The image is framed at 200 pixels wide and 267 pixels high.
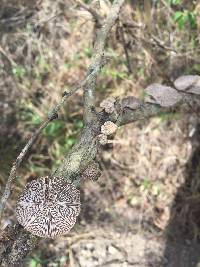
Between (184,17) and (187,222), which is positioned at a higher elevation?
(184,17)

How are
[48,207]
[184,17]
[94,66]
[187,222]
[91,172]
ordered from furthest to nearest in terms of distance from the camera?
1. [187,222]
2. [184,17]
3. [94,66]
4. [91,172]
5. [48,207]

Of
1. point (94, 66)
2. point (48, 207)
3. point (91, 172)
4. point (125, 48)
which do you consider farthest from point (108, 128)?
point (125, 48)

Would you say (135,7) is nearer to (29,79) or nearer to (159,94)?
(29,79)

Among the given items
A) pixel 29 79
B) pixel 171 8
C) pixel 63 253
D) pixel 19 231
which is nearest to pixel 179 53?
pixel 171 8

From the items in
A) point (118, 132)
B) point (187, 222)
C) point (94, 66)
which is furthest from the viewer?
point (118, 132)

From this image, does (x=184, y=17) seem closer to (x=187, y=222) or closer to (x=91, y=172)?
(x=187, y=222)

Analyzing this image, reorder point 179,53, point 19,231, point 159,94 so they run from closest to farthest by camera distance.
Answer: point 19,231 → point 159,94 → point 179,53

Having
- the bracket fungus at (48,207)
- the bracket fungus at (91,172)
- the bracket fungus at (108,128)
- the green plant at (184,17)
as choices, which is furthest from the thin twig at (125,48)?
the bracket fungus at (48,207)
